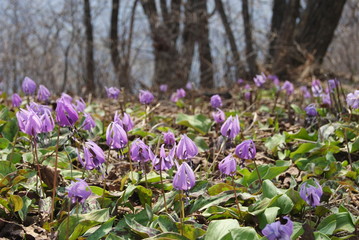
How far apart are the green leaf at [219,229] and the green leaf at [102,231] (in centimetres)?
37

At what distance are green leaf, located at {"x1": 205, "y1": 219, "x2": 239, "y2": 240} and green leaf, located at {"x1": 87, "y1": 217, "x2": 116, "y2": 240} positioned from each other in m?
0.37

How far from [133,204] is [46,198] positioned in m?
0.40

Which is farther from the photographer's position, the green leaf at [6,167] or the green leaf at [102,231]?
the green leaf at [6,167]

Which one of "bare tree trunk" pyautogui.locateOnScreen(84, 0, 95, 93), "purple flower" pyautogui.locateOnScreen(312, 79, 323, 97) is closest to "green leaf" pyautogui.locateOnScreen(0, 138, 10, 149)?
"purple flower" pyautogui.locateOnScreen(312, 79, 323, 97)

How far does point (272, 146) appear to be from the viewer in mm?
2836

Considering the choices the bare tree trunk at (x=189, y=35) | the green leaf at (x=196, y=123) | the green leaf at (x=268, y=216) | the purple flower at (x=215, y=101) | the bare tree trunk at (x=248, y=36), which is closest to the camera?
the green leaf at (x=268, y=216)

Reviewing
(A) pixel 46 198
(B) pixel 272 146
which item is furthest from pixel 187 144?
(B) pixel 272 146

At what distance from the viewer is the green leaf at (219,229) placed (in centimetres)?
158

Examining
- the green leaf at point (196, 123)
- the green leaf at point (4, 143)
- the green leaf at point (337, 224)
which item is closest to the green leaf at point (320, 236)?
the green leaf at point (337, 224)

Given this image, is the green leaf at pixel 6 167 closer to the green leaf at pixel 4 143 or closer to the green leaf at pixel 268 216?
the green leaf at pixel 4 143

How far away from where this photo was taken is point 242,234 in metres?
1.53

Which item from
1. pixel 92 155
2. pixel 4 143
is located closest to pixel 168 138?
pixel 92 155

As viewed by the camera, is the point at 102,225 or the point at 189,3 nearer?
the point at 102,225

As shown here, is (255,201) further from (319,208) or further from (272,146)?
(272,146)
